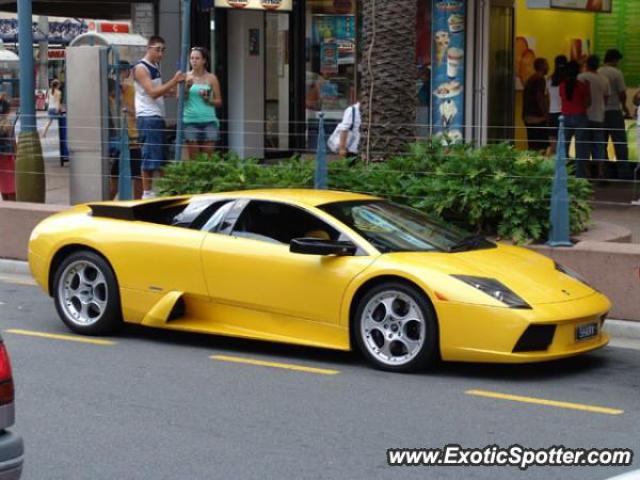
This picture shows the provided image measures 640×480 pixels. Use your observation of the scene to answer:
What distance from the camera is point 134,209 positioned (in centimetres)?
1021

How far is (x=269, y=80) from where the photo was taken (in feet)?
74.1

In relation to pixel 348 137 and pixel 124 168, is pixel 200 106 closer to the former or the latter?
pixel 124 168

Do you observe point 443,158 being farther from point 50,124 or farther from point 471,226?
point 50,124

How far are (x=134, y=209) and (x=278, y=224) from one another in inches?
54.3

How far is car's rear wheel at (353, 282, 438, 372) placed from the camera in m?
8.64

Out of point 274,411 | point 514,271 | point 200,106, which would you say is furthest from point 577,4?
point 274,411

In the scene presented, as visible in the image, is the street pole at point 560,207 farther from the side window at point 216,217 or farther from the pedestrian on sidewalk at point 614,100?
the pedestrian on sidewalk at point 614,100

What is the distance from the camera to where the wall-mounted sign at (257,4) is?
19516 millimetres

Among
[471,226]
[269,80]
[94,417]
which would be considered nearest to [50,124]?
[269,80]

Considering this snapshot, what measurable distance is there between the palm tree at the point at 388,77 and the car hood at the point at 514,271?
4059mm

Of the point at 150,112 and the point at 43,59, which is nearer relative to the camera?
the point at 150,112

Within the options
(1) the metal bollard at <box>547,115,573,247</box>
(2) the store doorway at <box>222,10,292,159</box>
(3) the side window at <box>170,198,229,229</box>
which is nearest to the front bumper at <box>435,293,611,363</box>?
(3) the side window at <box>170,198,229,229</box>

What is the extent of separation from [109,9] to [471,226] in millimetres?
14744

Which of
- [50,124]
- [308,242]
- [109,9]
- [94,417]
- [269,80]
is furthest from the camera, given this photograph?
[109,9]
